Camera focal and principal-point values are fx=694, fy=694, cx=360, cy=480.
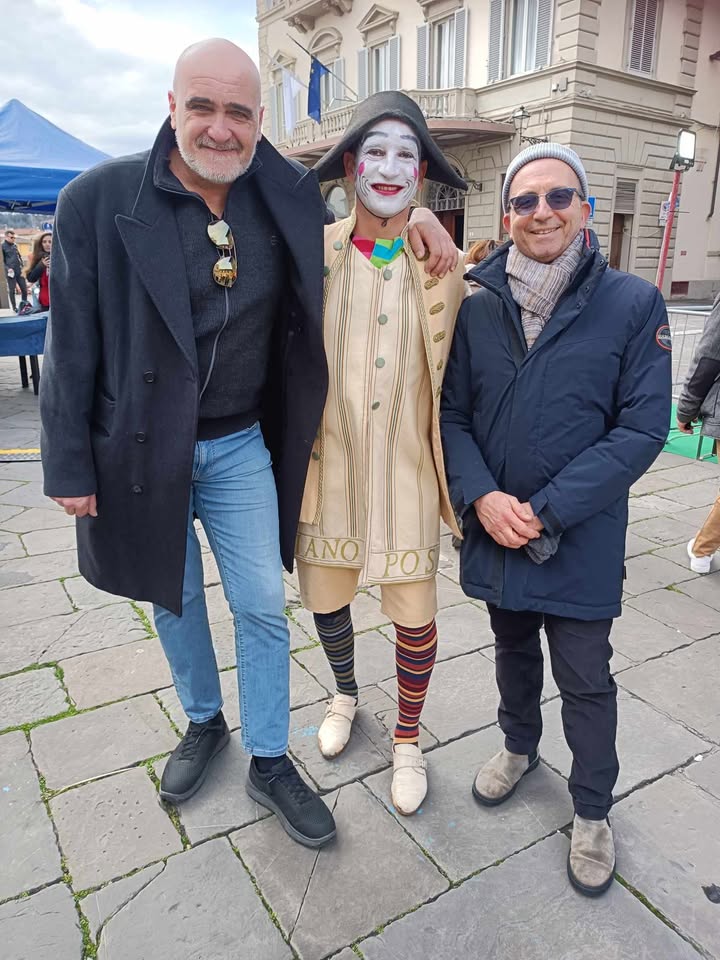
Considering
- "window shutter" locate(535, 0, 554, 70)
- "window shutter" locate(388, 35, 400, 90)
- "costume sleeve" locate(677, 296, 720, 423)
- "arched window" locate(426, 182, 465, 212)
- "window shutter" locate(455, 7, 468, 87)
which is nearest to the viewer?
"costume sleeve" locate(677, 296, 720, 423)

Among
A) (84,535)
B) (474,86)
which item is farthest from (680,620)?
(474,86)

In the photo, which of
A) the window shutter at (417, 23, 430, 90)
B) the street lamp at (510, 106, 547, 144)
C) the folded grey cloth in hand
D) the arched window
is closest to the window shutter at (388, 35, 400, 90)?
the window shutter at (417, 23, 430, 90)

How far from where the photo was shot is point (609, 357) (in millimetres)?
1677

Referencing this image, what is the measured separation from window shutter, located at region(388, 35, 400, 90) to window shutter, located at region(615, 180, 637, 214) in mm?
7266

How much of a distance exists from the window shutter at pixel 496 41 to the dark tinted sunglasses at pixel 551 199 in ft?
61.5

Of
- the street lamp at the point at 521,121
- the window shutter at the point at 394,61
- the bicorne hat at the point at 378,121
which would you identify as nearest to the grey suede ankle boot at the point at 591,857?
the bicorne hat at the point at 378,121

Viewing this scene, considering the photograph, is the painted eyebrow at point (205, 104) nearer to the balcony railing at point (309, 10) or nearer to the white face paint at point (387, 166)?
the white face paint at point (387, 166)

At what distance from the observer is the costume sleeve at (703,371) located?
3348 millimetres

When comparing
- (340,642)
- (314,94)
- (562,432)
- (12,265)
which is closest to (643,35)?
(314,94)

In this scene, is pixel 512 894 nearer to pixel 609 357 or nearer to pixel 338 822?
pixel 338 822

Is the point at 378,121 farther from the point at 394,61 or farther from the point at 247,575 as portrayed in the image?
the point at 394,61

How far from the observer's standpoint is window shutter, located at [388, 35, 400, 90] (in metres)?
20.1

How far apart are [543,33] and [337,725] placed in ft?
61.5

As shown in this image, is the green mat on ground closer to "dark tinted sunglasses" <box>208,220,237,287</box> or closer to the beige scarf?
the beige scarf
